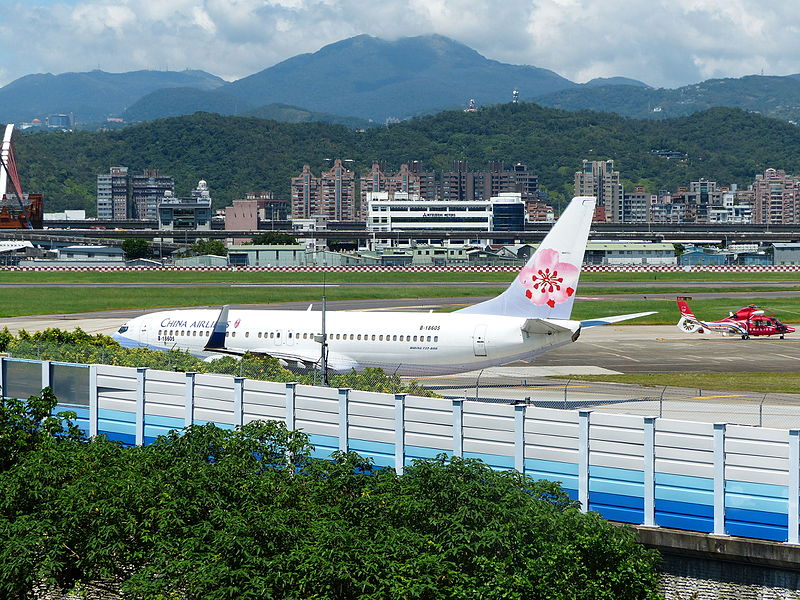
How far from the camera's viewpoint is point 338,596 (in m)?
21.6

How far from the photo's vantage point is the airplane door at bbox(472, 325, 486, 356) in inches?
2058

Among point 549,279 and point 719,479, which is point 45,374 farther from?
point 549,279

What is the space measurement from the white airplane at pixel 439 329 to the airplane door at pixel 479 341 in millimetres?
48

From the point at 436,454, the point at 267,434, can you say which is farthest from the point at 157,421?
the point at 436,454

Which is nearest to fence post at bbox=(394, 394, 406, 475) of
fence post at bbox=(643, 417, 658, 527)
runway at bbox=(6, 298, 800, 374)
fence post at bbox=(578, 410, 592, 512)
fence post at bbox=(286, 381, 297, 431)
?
fence post at bbox=(286, 381, 297, 431)

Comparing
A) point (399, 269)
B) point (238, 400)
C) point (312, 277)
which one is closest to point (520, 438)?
point (238, 400)

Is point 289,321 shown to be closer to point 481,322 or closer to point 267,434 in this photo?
point 481,322

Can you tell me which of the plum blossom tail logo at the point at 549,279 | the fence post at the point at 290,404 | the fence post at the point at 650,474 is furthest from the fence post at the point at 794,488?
the plum blossom tail logo at the point at 549,279

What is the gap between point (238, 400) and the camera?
31688mm

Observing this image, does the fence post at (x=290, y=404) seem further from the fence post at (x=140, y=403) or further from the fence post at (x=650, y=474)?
the fence post at (x=650, y=474)

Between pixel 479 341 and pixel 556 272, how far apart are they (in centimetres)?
498

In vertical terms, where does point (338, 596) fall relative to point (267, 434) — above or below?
below

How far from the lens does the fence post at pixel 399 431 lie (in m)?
28.7

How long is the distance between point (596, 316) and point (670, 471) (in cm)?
7248
